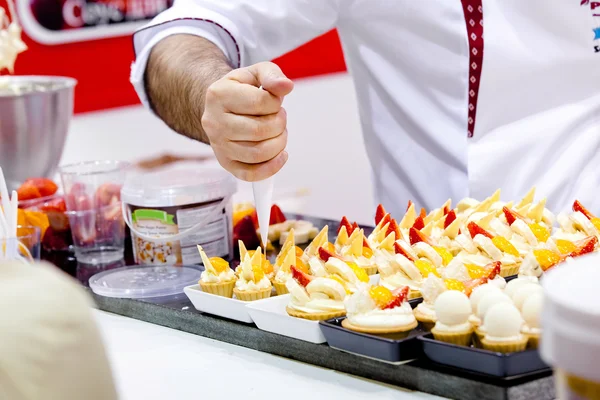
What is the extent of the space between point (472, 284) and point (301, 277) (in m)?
0.27

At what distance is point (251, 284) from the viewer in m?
1.53

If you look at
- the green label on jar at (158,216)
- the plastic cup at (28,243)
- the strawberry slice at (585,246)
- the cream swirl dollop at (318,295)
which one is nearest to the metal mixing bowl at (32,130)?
the plastic cup at (28,243)

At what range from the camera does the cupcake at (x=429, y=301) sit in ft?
4.21

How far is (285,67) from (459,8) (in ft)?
10.1

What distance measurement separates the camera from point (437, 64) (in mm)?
2072

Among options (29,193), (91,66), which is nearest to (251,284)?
(29,193)

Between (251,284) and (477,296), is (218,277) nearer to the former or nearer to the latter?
(251,284)

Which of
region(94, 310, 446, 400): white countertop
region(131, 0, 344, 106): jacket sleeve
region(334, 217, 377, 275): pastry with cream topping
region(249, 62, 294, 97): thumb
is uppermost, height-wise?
region(131, 0, 344, 106): jacket sleeve

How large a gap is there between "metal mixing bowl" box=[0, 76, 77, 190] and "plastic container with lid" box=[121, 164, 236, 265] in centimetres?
58

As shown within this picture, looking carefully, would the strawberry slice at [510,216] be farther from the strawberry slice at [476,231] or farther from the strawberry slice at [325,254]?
the strawberry slice at [325,254]

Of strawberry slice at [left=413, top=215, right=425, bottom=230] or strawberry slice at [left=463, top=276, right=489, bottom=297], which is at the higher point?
strawberry slice at [left=413, top=215, right=425, bottom=230]

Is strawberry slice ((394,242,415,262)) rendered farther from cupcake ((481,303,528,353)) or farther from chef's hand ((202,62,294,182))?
cupcake ((481,303,528,353))

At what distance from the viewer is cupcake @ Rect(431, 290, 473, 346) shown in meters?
1.19

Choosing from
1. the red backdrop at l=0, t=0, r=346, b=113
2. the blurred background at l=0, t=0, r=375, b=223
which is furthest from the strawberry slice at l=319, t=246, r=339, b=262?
the red backdrop at l=0, t=0, r=346, b=113
